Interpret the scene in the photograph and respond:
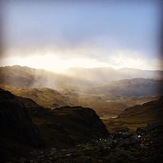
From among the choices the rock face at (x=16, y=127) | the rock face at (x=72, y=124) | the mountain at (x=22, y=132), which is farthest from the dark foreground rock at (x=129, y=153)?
the rock face at (x=72, y=124)

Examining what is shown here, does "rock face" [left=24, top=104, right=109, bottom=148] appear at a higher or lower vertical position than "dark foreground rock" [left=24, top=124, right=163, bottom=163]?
lower

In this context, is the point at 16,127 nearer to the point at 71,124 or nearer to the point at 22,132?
the point at 22,132

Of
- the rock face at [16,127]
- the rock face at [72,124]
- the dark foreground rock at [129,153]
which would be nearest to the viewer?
the dark foreground rock at [129,153]

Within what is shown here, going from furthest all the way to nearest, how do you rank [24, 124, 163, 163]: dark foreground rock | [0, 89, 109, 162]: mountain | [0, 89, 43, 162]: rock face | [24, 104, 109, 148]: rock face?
[24, 104, 109, 148]: rock face < [0, 89, 43, 162]: rock face < [0, 89, 109, 162]: mountain < [24, 124, 163, 163]: dark foreground rock

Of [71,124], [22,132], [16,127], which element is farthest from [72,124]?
[16,127]

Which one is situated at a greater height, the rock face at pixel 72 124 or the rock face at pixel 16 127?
the rock face at pixel 16 127

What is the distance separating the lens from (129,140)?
15.0 metres

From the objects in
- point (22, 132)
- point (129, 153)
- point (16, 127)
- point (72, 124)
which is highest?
point (129, 153)

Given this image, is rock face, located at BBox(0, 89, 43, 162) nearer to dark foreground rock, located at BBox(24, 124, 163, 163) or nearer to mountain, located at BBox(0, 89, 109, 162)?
mountain, located at BBox(0, 89, 109, 162)

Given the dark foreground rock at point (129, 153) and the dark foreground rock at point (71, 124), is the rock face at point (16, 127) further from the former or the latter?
the dark foreground rock at point (129, 153)

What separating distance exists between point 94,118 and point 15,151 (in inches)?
1625

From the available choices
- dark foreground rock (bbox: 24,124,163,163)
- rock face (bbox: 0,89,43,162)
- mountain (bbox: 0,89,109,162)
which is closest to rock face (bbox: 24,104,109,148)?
mountain (bbox: 0,89,109,162)

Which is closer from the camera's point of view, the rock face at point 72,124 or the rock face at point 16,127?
the rock face at point 16,127

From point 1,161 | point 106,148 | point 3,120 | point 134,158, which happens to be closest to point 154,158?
point 134,158
